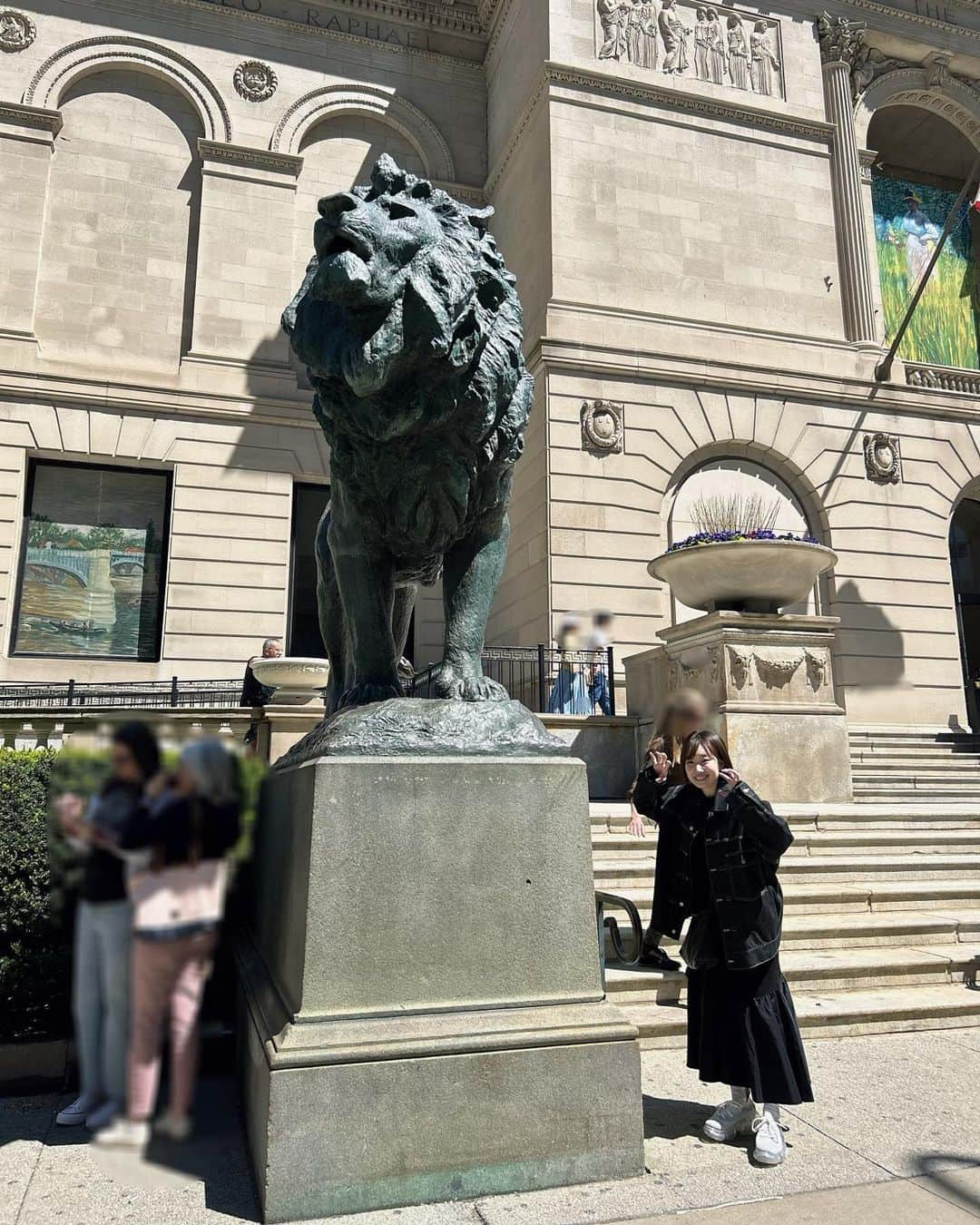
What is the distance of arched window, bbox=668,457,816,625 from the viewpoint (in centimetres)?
1841

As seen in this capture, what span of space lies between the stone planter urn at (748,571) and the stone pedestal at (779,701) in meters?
0.39

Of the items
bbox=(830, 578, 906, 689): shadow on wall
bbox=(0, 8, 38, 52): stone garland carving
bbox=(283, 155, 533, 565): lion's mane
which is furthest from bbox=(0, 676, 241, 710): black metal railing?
bbox=(0, 8, 38, 52): stone garland carving

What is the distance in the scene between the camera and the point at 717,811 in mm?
4031

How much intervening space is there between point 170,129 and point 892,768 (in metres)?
20.1

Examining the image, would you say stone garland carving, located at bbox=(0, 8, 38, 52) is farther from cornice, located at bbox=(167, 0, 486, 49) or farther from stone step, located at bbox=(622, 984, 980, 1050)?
stone step, located at bbox=(622, 984, 980, 1050)

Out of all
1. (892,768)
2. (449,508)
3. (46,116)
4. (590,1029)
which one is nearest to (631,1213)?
(590,1029)

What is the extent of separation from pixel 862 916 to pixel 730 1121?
4041 millimetres

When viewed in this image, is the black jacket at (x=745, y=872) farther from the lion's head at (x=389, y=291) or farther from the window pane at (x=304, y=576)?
the window pane at (x=304, y=576)

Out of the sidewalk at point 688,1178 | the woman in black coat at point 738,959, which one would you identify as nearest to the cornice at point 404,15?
the woman in black coat at point 738,959

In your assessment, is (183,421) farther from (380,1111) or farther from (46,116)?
(380,1111)

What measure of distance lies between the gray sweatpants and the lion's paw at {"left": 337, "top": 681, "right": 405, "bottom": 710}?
2.74 m

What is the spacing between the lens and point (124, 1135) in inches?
44.9

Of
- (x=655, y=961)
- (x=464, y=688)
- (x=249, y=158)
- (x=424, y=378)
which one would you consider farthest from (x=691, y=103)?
(x=464, y=688)

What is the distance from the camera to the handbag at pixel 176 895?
107 cm
